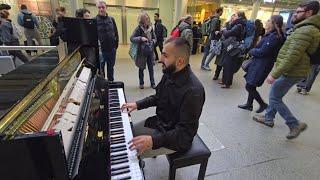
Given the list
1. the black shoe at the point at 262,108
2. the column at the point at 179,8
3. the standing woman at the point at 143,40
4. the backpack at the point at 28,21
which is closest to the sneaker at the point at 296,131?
the black shoe at the point at 262,108

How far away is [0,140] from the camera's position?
0.64 m

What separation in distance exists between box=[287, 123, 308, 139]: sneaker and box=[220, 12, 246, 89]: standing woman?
2081 millimetres

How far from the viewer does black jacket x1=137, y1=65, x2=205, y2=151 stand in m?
1.33

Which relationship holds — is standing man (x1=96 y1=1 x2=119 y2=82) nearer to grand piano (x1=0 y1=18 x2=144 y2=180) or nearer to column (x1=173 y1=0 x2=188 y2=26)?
grand piano (x1=0 y1=18 x2=144 y2=180)

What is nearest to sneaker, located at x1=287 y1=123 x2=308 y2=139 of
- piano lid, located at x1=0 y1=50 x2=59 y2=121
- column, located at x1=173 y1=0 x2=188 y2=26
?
piano lid, located at x1=0 y1=50 x2=59 y2=121

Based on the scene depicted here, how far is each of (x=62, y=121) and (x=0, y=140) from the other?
0.58 meters

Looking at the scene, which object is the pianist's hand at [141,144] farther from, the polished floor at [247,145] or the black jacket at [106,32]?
the black jacket at [106,32]

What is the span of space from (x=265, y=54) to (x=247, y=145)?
1.37m

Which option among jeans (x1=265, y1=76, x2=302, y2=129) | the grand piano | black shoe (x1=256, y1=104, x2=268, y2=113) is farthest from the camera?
black shoe (x1=256, y1=104, x2=268, y2=113)

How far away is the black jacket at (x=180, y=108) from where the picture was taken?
1.33 m

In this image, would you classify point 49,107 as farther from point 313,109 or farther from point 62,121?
point 313,109

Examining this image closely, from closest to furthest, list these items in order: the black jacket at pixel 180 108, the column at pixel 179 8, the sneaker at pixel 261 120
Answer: the black jacket at pixel 180 108
the sneaker at pixel 261 120
the column at pixel 179 8

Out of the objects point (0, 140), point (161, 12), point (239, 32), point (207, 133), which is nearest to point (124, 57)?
point (161, 12)

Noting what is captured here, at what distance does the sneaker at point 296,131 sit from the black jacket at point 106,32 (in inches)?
127
